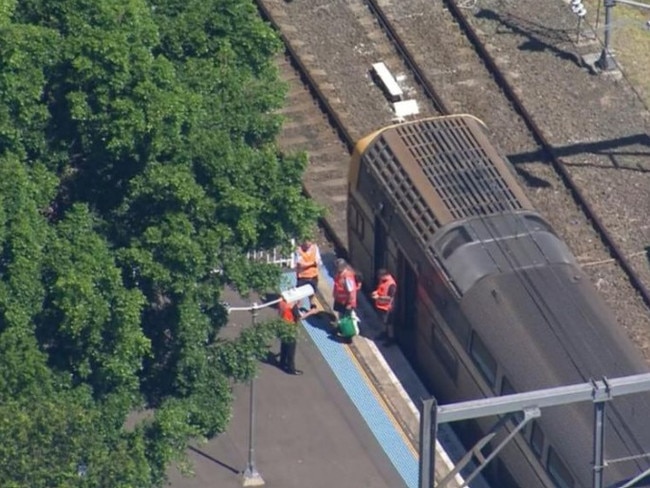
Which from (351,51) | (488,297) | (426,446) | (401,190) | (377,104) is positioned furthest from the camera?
(351,51)

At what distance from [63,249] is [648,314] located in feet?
37.4

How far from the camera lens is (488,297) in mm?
32344

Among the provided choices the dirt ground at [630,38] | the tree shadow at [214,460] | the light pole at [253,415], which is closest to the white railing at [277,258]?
the light pole at [253,415]

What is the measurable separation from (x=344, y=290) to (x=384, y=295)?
59 cm

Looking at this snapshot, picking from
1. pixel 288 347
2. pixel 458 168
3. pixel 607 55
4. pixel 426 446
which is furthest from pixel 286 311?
pixel 426 446

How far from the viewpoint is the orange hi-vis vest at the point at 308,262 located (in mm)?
35312

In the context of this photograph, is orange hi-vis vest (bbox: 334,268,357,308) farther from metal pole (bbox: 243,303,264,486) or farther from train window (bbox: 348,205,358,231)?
metal pole (bbox: 243,303,264,486)

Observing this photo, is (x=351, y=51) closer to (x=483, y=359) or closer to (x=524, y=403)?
(x=483, y=359)

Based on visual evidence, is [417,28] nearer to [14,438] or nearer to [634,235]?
[634,235]

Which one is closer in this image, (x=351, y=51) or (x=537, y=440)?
(x=537, y=440)

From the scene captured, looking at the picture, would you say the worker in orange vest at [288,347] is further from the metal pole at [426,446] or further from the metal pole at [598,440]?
the metal pole at [426,446]

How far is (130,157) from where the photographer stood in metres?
29.0

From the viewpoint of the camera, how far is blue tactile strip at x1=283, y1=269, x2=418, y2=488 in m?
33.2

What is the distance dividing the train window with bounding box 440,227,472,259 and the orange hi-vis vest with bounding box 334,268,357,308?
201cm
